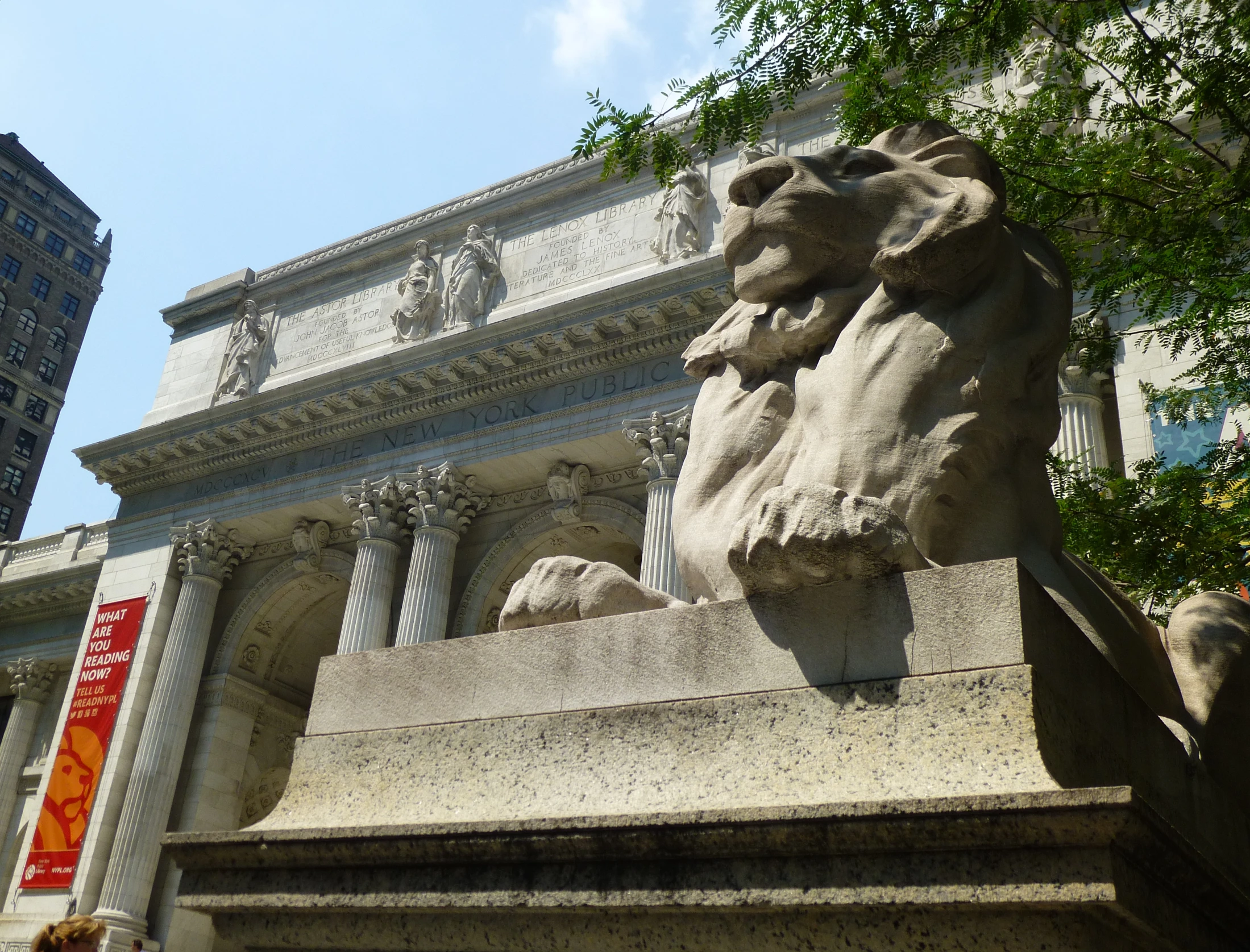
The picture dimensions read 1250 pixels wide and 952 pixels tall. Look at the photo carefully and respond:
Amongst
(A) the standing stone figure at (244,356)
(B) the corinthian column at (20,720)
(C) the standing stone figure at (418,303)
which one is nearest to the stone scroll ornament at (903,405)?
(C) the standing stone figure at (418,303)

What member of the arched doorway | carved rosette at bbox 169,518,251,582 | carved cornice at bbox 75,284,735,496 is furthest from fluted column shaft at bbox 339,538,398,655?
carved rosette at bbox 169,518,251,582

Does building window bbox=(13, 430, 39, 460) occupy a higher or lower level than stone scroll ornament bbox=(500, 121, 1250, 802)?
higher

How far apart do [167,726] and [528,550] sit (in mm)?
8388

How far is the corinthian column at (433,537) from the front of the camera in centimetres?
2245

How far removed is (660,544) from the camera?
19.3 m

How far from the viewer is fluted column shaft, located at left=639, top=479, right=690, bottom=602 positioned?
18875mm

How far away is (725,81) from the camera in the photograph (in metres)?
8.30

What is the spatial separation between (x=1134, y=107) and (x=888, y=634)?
7189 mm

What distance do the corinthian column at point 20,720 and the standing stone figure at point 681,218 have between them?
21.3 m

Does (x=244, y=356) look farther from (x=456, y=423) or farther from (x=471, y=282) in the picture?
(x=456, y=423)

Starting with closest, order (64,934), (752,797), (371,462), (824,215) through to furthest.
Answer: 1. (752,797)
2. (824,215)
3. (64,934)
4. (371,462)

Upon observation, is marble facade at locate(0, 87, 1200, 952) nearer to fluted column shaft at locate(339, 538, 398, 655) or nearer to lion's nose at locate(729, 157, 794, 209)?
fluted column shaft at locate(339, 538, 398, 655)

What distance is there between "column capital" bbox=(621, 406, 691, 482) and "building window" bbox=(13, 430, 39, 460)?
192 ft

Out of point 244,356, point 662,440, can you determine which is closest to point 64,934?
point 662,440
